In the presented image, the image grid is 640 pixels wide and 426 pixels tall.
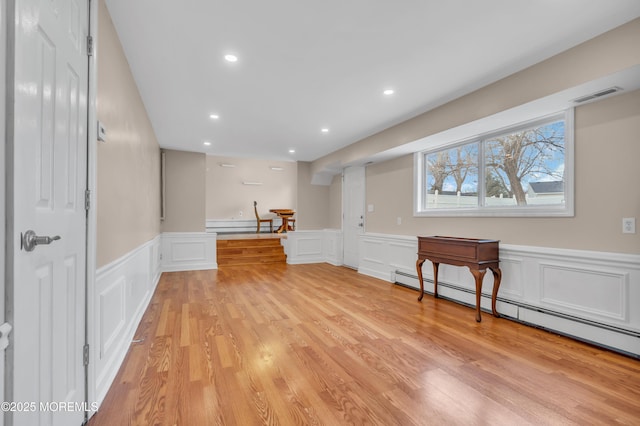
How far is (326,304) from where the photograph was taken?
11.8 feet

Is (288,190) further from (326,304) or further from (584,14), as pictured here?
(584,14)

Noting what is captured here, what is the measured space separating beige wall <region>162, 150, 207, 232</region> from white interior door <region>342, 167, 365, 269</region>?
9.93ft

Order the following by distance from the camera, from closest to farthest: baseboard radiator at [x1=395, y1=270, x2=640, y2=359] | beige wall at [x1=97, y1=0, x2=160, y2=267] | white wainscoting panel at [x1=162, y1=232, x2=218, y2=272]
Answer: beige wall at [x1=97, y1=0, x2=160, y2=267] → baseboard radiator at [x1=395, y1=270, x2=640, y2=359] → white wainscoting panel at [x1=162, y1=232, x2=218, y2=272]

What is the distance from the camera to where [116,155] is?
2143mm

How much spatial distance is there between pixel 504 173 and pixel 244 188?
8853mm

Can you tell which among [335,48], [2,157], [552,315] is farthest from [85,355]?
[552,315]

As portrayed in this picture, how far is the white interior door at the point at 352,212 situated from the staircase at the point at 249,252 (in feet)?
5.39

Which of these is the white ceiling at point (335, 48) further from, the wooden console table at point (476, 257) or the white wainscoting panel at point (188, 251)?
the white wainscoting panel at point (188, 251)

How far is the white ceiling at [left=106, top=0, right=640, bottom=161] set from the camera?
6.27ft

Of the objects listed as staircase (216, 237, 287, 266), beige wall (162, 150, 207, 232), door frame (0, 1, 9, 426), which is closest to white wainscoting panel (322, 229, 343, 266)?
staircase (216, 237, 287, 266)

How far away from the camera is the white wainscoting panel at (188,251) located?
576 centimetres

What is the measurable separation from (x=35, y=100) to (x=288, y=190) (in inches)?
413

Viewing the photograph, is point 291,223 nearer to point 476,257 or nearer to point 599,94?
point 476,257

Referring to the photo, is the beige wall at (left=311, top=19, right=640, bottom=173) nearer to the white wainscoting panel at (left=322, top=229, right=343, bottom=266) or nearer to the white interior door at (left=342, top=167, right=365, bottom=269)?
the white interior door at (left=342, top=167, right=365, bottom=269)
